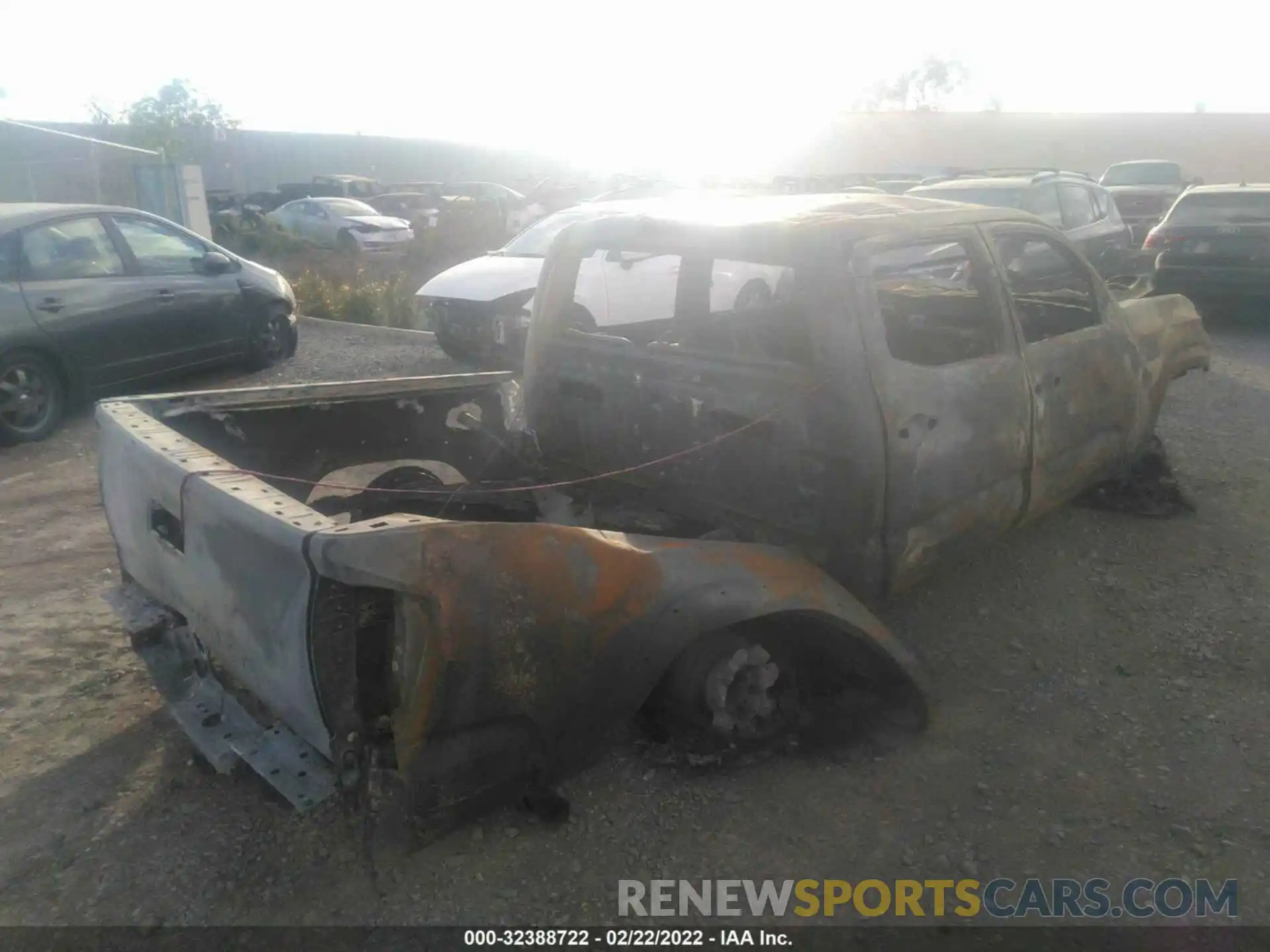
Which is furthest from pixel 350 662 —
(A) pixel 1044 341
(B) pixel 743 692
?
(A) pixel 1044 341

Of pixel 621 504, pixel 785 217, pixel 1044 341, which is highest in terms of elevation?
pixel 785 217

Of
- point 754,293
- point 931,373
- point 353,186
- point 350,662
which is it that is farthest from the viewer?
point 353,186

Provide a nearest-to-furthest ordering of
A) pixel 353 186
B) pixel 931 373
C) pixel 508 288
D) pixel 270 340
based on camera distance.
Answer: pixel 931 373 → pixel 508 288 → pixel 270 340 → pixel 353 186

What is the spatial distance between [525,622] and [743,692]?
0.95 meters

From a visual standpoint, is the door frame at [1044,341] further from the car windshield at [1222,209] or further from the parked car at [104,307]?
the car windshield at [1222,209]

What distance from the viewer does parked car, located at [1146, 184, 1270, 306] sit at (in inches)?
406

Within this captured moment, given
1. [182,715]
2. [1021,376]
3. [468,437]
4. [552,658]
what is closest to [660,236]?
[468,437]

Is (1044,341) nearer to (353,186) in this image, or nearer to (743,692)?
(743,692)

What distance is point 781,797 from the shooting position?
3070mm

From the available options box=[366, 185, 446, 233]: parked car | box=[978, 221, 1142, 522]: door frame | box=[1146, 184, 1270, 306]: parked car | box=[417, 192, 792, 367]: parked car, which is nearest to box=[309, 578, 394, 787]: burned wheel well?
box=[978, 221, 1142, 522]: door frame

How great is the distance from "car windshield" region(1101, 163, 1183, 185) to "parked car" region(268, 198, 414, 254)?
15.7 m

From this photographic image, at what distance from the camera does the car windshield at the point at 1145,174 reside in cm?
2159

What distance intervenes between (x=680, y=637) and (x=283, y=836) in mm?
1349

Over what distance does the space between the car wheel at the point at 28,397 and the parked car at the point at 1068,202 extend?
26.6 ft
